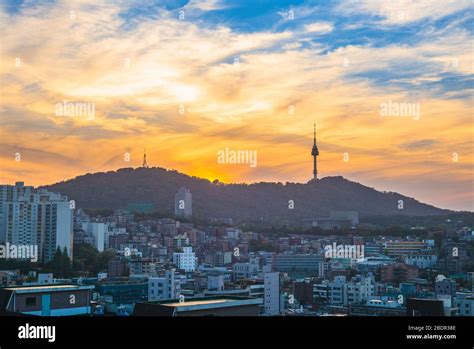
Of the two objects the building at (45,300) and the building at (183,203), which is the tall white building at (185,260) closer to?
the building at (183,203)

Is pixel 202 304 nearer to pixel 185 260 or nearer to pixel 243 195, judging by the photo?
pixel 243 195

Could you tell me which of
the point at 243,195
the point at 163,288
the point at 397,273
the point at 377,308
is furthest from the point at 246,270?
the point at 377,308

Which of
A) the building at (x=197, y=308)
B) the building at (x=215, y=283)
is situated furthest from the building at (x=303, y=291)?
the building at (x=197, y=308)

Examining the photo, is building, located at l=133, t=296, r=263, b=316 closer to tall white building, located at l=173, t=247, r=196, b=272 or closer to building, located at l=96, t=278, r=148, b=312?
building, located at l=96, t=278, r=148, b=312

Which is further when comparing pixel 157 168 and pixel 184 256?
pixel 184 256
